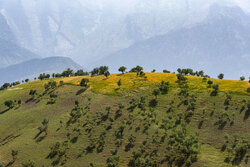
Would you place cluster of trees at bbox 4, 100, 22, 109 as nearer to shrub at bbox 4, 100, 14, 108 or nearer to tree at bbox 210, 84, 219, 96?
shrub at bbox 4, 100, 14, 108

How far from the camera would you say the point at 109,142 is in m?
76.4

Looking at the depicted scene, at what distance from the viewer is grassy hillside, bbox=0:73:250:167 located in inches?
2630

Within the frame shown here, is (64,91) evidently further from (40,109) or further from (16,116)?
(16,116)

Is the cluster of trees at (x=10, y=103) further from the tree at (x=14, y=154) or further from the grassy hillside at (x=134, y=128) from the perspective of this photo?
the tree at (x=14, y=154)

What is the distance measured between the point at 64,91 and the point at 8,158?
61.3 metres

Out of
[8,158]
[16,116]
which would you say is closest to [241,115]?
[8,158]

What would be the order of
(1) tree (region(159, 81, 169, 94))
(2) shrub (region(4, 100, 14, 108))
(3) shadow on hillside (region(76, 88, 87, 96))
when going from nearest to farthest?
(1) tree (region(159, 81, 169, 94)), (2) shrub (region(4, 100, 14, 108)), (3) shadow on hillside (region(76, 88, 87, 96))

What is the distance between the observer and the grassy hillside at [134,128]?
2630 inches

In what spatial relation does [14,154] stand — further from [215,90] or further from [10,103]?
[215,90]

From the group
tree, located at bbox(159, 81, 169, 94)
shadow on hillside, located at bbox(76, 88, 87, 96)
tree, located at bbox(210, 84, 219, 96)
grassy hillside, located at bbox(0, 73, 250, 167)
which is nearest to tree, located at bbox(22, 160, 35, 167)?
grassy hillside, located at bbox(0, 73, 250, 167)

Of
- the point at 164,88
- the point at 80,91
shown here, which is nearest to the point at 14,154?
the point at 80,91

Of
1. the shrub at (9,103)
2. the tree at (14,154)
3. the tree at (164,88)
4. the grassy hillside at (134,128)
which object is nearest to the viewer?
the grassy hillside at (134,128)

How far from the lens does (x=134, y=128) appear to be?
81875 mm

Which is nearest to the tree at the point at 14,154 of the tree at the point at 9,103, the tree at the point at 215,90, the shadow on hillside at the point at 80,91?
the shadow on hillside at the point at 80,91
